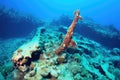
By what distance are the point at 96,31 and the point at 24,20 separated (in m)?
7.95

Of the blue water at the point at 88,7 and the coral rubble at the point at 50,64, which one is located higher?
the blue water at the point at 88,7

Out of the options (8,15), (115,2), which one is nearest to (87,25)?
(8,15)

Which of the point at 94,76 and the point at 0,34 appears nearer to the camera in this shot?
the point at 94,76

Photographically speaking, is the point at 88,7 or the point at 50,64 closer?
the point at 50,64

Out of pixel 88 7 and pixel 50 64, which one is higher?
pixel 88 7

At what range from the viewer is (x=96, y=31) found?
16438 mm

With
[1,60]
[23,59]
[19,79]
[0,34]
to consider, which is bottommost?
[19,79]

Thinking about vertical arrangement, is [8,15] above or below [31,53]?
above

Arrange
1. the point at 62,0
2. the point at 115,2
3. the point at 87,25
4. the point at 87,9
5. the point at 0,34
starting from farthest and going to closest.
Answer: the point at 62,0 < the point at 87,9 < the point at 115,2 < the point at 87,25 < the point at 0,34

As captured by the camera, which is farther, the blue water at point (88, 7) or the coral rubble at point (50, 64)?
the blue water at point (88, 7)

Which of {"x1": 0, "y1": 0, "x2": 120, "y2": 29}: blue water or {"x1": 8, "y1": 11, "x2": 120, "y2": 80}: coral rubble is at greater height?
{"x1": 0, "y1": 0, "x2": 120, "y2": 29}: blue water

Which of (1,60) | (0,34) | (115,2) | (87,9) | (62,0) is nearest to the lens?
(1,60)

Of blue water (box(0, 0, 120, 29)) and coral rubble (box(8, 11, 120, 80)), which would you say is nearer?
coral rubble (box(8, 11, 120, 80))

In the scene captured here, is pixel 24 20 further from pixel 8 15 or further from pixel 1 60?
pixel 1 60
